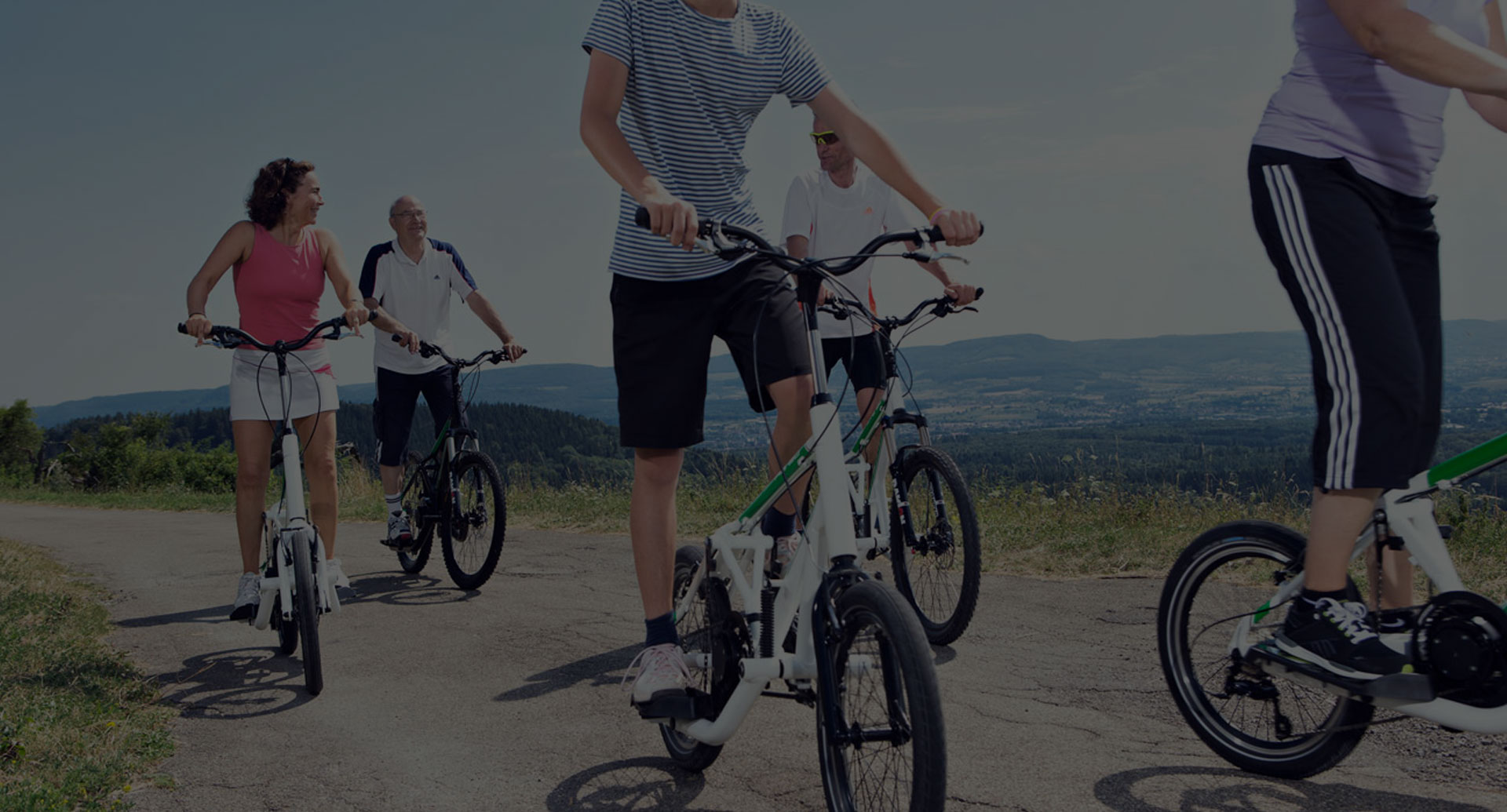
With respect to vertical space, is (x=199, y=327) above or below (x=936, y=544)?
above

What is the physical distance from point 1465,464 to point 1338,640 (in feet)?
1.79

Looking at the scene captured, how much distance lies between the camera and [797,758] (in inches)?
142

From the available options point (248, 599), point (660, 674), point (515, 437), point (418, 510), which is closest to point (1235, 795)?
point (660, 674)

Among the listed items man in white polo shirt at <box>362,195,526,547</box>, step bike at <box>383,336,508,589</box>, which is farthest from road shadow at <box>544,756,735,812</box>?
man in white polo shirt at <box>362,195,526,547</box>

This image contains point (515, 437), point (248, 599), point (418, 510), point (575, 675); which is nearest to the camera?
point (575, 675)

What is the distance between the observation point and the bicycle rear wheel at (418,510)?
7.68 meters

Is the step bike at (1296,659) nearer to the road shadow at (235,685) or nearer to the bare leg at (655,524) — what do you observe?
the bare leg at (655,524)


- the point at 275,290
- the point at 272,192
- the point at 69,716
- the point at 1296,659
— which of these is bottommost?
the point at 69,716

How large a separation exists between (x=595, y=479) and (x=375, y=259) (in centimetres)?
573

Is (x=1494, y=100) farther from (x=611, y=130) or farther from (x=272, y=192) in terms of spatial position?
(x=272, y=192)

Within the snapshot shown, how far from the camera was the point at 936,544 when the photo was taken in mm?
5234

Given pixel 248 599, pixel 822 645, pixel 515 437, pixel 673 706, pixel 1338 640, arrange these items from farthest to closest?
pixel 515 437 < pixel 248 599 < pixel 673 706 < pixel 1338 640 < pixel 822 645

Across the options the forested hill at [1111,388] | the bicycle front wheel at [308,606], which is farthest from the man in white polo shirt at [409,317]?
the forested hill at [1111,388]

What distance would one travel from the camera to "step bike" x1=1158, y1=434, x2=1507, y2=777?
271cm
